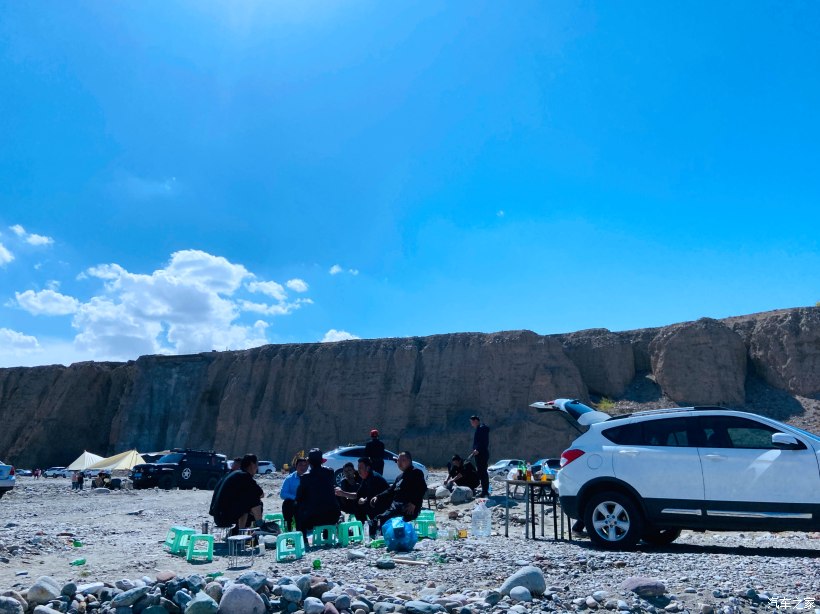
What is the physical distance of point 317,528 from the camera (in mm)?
9109

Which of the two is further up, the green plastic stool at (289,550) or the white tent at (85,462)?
the white tent at (85,462)

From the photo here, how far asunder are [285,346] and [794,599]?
167ft

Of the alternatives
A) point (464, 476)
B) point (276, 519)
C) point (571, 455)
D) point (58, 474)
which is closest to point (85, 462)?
point (58, 474)

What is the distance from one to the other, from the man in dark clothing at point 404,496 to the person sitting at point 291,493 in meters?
1.12

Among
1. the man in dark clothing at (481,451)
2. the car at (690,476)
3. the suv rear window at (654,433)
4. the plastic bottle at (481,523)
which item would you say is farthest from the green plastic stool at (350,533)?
the man in dark clothing at (481,451)

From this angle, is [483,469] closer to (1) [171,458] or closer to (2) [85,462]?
(1) [171,458]

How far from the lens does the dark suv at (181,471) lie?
24906mm

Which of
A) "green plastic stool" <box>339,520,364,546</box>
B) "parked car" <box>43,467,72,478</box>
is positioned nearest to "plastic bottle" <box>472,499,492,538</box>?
"green plastic stool" <box>339,520,364,546</box>

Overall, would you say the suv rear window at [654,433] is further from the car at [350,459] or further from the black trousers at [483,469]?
the car at [350,459]

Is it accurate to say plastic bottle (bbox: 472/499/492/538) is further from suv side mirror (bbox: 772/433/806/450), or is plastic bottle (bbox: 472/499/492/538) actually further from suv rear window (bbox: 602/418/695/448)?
suv side mirror (bbox: 772/433/806/450)

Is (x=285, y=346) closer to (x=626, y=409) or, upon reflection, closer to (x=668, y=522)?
(x=626, y=409)

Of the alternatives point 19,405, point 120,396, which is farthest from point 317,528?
point 19,405

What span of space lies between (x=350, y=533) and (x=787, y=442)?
214 inches

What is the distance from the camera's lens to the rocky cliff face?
4156cm
